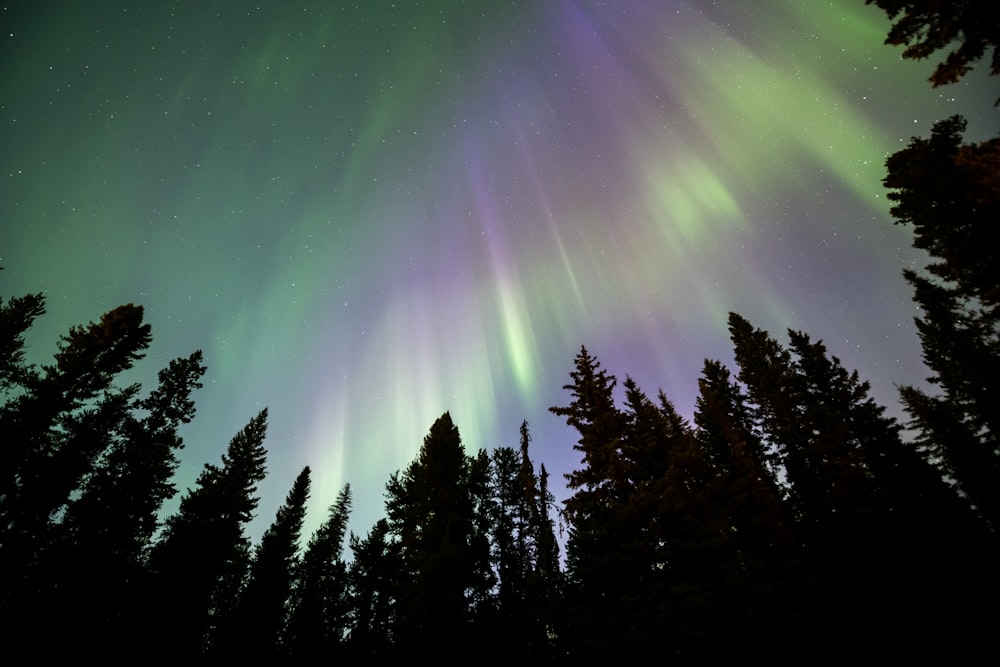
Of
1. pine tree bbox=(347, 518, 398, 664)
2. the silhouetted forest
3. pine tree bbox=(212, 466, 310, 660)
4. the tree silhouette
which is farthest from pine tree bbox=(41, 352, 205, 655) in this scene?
the tree silhouette

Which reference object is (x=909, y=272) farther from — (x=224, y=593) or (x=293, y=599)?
(x=293, y=599)

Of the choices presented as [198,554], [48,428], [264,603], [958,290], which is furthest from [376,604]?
[958,290]

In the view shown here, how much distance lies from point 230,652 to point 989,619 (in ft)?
→ 136

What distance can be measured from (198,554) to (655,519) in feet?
88.1

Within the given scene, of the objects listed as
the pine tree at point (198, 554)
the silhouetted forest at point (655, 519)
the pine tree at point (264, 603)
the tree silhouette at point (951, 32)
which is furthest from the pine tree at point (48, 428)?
the tree silhouette at point (951, 32)

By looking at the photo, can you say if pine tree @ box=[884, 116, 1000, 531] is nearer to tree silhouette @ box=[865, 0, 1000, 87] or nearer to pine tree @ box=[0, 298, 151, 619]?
tree silhouette @ box=[865, 0, 1000, 87]

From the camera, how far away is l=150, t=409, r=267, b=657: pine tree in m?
20.6

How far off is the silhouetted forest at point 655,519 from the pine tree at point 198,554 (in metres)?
0.14

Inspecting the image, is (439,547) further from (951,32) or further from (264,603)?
(951,32)

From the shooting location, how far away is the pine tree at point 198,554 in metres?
20.6

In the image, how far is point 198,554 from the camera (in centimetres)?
2311

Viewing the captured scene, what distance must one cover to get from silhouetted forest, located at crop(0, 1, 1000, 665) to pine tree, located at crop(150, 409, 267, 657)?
14 cm

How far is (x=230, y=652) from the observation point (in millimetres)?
27078

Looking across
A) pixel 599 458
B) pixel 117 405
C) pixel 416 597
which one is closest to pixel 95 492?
pixel 117 405
